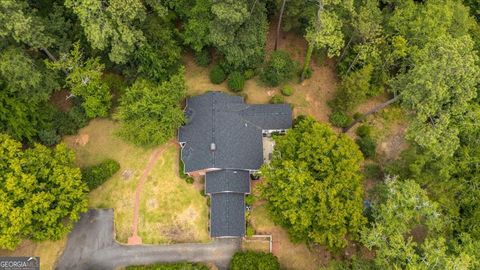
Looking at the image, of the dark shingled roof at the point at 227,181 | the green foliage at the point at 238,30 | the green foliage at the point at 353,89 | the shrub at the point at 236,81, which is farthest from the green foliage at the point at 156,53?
the green foliage at the point at 353,89

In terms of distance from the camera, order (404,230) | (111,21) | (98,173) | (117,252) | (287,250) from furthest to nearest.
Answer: (98,173), (287,250), (117,252), (111,21), (404,230)

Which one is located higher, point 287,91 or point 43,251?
point 287,91

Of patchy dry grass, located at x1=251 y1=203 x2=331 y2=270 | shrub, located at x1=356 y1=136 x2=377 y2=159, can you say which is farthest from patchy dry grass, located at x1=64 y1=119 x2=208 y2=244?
shrub, located at x1=356 y1=136 x2=377 y2=159

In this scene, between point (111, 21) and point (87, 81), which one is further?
point (87, 81)

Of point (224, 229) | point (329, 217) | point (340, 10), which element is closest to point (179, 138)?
point (224, 229)

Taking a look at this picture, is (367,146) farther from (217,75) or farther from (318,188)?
(217,75)

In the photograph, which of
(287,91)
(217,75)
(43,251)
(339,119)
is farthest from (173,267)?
(339,119)

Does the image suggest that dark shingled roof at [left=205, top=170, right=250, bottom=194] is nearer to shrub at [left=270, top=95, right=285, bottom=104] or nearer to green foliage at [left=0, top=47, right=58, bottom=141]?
shrub at [left=270, top=95, right=285, bottom=104]
